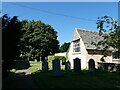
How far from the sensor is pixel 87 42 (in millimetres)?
37781

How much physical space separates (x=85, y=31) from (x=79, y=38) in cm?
221

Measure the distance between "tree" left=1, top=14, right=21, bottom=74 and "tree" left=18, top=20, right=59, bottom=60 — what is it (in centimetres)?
4984

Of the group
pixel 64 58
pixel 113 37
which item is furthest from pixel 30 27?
pixel 113 37

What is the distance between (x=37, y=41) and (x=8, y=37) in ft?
180

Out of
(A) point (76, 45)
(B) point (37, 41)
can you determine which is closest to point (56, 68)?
(A) point (76, 45)

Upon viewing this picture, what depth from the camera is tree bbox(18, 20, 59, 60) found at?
225ft

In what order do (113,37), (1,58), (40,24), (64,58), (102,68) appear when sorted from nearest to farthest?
1. (1,58)
2. (113,37)
3. (102,68)
4. (64,58)
5. (40,24)

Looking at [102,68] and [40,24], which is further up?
[40,24]

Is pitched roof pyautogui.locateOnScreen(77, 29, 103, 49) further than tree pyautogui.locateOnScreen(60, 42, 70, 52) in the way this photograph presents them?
No

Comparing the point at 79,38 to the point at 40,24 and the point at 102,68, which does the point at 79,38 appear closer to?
the point at 102,68

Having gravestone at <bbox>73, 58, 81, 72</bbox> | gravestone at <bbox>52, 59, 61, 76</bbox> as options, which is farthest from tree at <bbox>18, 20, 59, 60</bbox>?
gravestone at <bbox>52, 59, 61, 76</bbox>

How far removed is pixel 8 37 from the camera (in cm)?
1567

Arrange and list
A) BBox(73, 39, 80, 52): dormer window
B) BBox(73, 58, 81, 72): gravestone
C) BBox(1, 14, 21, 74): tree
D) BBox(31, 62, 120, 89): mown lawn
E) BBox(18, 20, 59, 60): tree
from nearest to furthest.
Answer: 1. BBox(1, 14, 21, 74): tree
2. BBox(31, 62, 120, 89): mown lawn
3. BBox(73, 58, 81, 72): gravestone
4. BBox(73, 39, 80, 52): dormer window
5. BBox(18, 20, 59, 60): tree

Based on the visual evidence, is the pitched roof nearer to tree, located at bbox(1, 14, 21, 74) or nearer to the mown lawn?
the mown lawn
